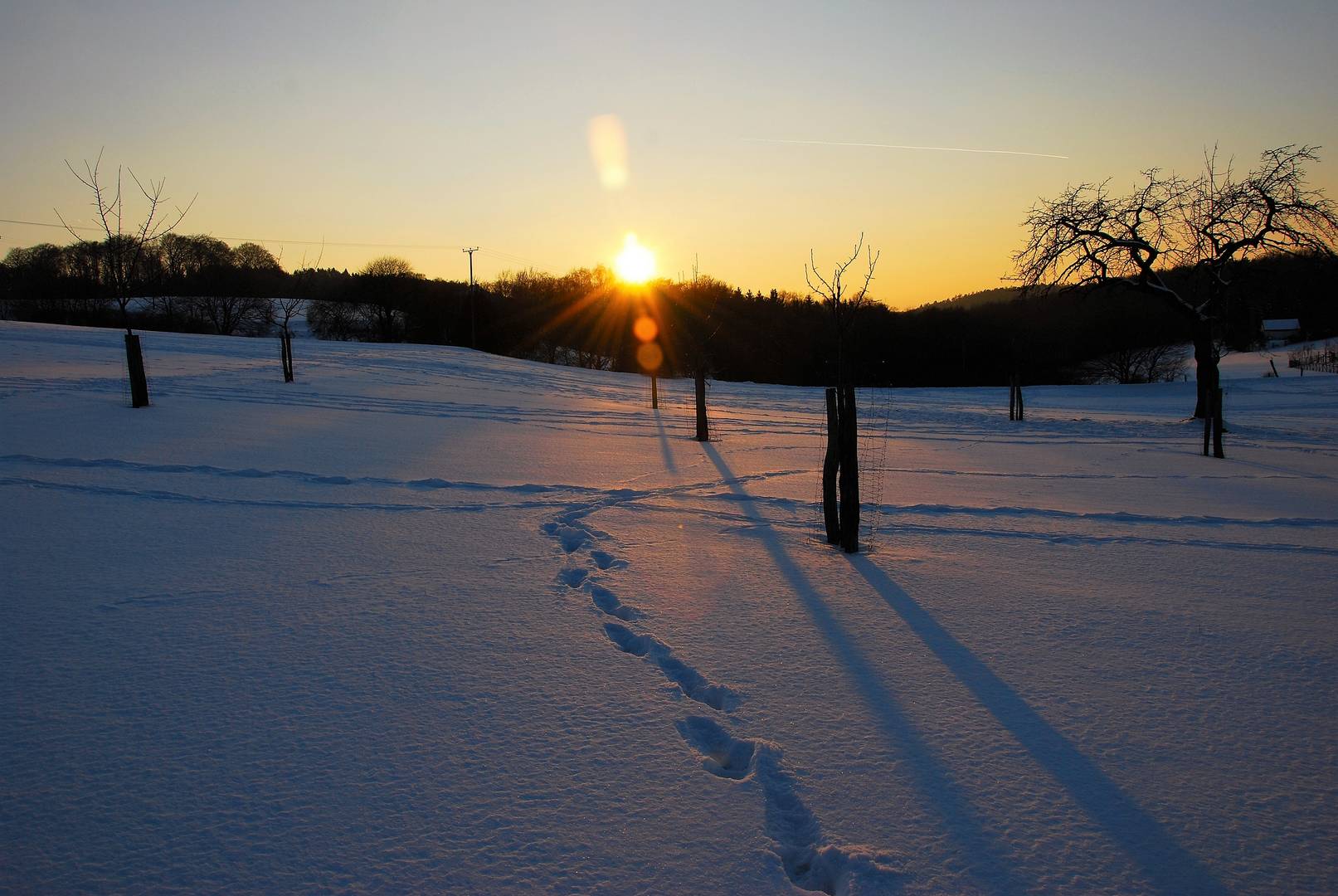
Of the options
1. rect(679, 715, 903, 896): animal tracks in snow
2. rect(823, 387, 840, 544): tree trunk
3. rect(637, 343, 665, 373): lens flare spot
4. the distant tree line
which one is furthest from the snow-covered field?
rect(637, 343, 665, 373): lens flare spot

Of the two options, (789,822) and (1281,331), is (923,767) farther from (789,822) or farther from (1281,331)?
→ (1281,331)

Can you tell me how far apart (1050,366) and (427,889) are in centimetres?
5546

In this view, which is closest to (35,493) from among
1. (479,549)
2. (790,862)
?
(479,549)

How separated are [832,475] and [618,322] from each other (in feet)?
167

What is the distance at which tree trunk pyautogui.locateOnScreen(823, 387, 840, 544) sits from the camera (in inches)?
237

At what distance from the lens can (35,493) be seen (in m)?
6.29

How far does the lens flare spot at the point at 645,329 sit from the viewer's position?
53.0 meters

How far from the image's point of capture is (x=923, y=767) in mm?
2730

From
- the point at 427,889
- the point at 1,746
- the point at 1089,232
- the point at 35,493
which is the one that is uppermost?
the point at 1089,232

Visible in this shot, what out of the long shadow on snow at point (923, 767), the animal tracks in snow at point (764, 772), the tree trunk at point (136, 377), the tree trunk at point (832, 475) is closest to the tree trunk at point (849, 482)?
the tree trunk at point (832, 475)

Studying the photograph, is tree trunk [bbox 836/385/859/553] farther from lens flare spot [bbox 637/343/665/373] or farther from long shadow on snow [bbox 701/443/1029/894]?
lens flare spot [bbox 637/343/665/373]

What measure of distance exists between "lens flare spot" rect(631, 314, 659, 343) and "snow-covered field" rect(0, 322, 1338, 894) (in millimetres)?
45633

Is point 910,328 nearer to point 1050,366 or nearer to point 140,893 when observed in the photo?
point 1050,366

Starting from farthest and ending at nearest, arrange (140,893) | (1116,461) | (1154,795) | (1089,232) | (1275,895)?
1. (1089,232)
2. (1116,461)
3. (1154,795)
4. (1275,895)
5. (140,893)
